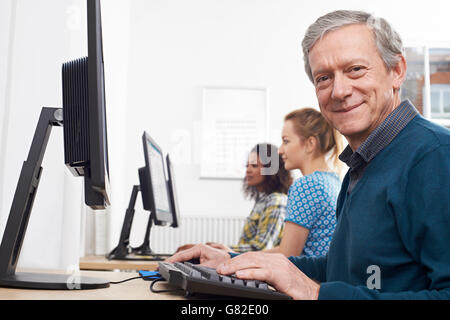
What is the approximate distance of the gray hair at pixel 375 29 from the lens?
0.86 metres

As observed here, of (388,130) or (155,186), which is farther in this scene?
(155,186)

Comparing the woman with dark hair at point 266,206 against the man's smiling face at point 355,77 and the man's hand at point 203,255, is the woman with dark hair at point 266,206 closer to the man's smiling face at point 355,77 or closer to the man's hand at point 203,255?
the man's hand at point 203,255

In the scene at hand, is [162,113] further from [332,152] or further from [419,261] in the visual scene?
[419,261]

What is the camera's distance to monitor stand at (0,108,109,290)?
33.4 inches

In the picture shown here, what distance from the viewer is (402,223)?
678 millimetres

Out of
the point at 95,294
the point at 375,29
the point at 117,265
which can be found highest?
the point at 375,29

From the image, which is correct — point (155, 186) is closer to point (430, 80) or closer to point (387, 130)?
point (387, 130)

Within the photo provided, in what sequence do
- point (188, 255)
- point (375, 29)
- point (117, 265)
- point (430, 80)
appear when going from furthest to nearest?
point (430, 80) → point (117, 265) → point (188, 255) → point (375, 29)

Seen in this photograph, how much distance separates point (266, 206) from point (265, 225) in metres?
0.13

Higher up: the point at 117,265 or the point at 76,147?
the point at 76,147

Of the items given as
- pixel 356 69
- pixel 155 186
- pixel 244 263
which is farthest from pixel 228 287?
pixel 155 186

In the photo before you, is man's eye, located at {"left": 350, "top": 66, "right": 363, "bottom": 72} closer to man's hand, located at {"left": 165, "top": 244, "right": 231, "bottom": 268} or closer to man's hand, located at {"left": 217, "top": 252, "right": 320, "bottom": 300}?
man's hand, located at {"left": 217, "top": 252, "right": 320, "bottom": 300}
